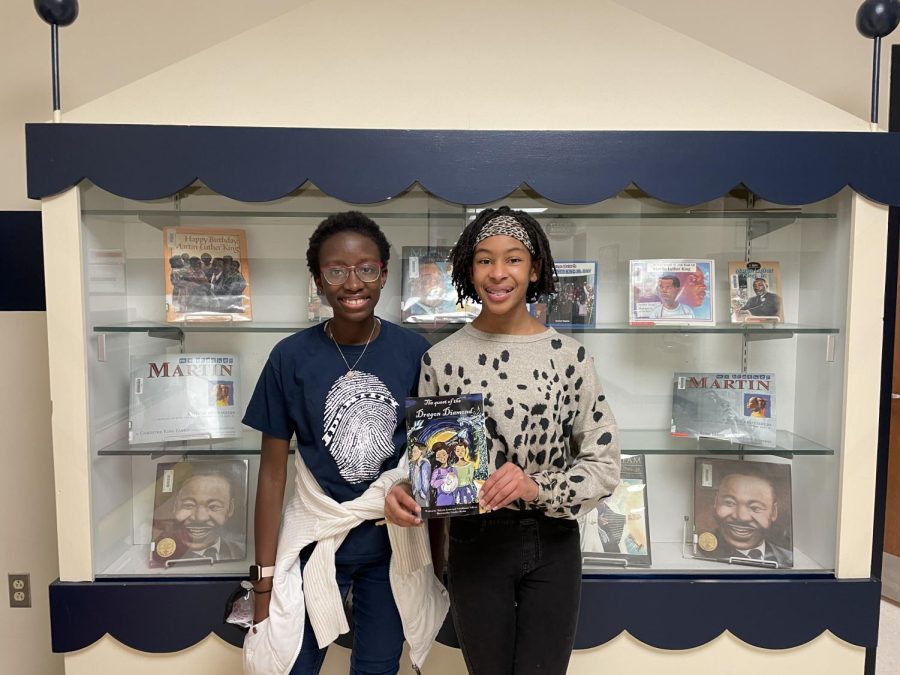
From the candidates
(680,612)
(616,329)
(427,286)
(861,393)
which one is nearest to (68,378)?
(427,286)

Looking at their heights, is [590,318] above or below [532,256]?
below

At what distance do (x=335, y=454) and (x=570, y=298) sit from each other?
3.35 ft

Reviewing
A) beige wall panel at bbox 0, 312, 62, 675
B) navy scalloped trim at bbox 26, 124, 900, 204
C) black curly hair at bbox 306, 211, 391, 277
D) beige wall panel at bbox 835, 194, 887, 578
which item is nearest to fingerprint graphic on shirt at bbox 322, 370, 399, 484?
black curly hair at bbox 306, 211, 391, 277

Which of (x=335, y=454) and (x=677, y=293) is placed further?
(x=677, y=293)

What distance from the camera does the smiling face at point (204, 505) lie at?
2115mm

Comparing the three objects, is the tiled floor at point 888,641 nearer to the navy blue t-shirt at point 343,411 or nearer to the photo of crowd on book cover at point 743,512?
the photo of crowd on book cover at point 743,512

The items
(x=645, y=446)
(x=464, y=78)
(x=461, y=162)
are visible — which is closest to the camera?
(x=461, y=162)

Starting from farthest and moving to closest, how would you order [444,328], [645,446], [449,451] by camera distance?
1. [645,446]
2. [444,328]
3. [449,451]

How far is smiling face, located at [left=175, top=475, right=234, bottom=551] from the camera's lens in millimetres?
2115

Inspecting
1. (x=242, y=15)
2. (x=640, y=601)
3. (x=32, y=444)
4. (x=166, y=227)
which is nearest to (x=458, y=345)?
(x=640, y=601)

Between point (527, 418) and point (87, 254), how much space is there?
1.49 meters

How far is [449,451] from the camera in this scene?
1.39 m

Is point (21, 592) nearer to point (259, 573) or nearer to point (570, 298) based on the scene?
point (259, 573)

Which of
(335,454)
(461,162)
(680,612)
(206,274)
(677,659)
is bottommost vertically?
(677,659)
